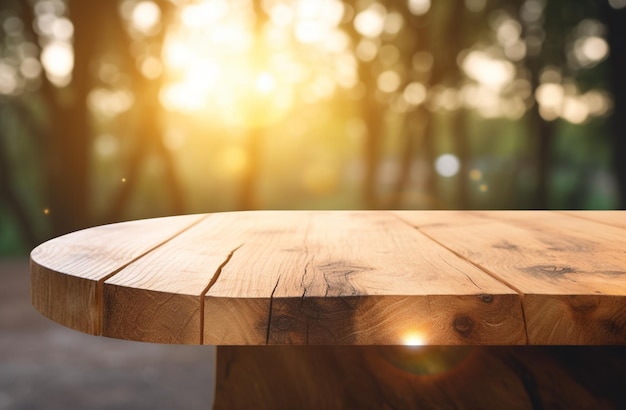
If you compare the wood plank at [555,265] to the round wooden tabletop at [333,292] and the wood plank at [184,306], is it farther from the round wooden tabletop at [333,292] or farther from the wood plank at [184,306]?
the wood plank at [184,306]

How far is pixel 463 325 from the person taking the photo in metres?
0.65

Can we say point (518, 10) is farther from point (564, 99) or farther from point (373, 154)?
point (373, 154)

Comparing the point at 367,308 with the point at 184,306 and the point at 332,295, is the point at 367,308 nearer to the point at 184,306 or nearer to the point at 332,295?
the point at 332,295

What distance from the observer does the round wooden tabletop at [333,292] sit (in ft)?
2.11

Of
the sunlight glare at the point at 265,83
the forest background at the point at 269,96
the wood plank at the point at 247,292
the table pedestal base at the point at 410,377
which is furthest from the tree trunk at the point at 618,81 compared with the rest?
the wood plank at the point at 247,292

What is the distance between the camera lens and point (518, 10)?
29.9 ft

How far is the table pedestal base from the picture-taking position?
1101 millimetres

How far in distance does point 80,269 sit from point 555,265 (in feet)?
2.12

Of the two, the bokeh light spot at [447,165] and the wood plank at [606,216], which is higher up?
the wood plank at [606,216]

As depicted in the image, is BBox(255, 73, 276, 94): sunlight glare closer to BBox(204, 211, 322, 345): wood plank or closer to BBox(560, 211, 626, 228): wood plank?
BBox(560, 211, 626, 228): wood plank

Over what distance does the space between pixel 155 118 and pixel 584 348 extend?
728 centimetres

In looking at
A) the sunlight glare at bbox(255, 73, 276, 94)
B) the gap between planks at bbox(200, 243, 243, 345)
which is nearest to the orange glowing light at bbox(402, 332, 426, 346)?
the gap between planks at bbox(200, 243, 243, 345)

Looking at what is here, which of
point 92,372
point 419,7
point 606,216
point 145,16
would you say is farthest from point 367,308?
point 419,7

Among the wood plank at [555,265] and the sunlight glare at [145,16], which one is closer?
the wood plank at [555,265]
